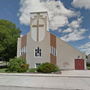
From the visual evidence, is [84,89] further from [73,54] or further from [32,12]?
[32,12]

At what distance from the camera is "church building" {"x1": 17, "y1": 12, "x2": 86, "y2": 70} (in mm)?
23891

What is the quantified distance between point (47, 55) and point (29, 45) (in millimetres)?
3786

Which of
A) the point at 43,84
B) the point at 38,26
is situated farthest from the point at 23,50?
the point at 43,84

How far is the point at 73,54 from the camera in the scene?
24.0 m

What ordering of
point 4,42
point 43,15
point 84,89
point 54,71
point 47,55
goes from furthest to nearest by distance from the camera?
point 4,42, point 43,15, point 47,55, point 54,71, point 84,89

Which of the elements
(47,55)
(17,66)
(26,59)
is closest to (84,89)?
(17,66)

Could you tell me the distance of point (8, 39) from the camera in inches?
1153

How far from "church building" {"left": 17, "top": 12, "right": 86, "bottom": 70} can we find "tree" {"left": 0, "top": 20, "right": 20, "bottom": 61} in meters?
6.27

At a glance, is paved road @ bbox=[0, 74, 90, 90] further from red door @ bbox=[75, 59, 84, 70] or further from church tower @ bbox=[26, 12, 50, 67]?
red door @ bbox=[75, 59, 84, 70]

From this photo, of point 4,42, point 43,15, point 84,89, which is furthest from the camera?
point 4,42

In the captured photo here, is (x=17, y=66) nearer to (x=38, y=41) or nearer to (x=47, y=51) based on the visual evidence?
(x=47, y=51)

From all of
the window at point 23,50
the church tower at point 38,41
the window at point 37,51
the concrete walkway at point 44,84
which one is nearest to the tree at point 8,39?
the window at point 23,50

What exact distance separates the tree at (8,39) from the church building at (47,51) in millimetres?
6274

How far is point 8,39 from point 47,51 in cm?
1013
